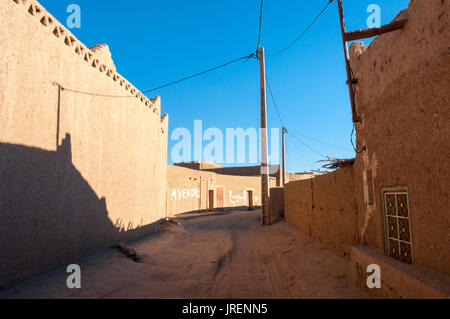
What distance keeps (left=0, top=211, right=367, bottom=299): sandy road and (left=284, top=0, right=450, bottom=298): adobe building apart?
0.81m

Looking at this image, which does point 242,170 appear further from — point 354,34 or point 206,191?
point 354,34

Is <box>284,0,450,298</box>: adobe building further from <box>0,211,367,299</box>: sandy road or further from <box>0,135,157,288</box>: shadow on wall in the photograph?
<box>0,135,157,288</box>: shadow on wall

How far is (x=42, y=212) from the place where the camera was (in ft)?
18.5

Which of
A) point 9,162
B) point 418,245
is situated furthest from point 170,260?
point 418,245

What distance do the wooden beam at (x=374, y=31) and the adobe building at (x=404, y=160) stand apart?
9 cm

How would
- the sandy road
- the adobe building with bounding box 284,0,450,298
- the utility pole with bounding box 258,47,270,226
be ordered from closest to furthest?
the adobe building with bounding box 284,0,450,298 → the sandy road → the utility pole with bounding box 258,47,270,226

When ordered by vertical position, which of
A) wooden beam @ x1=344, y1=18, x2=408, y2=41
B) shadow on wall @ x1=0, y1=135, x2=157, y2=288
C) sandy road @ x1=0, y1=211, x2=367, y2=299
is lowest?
sandy road @ x1=0, y1=211, x2=367, y2=299

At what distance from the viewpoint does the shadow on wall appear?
190 inches

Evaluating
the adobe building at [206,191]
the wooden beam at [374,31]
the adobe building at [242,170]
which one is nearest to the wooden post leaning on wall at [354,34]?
the wooden beam at [374,31]

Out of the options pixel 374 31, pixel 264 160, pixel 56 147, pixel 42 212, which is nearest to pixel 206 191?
pixel 264 160

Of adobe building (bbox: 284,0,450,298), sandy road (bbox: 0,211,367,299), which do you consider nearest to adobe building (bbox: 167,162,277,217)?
sandy road (bbox: 0,211,367,299)

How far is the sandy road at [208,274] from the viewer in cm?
509

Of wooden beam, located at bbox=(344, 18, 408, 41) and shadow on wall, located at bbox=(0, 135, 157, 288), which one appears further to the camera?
shadow on wall, located at bbox=(0, 135, 157, 288)
